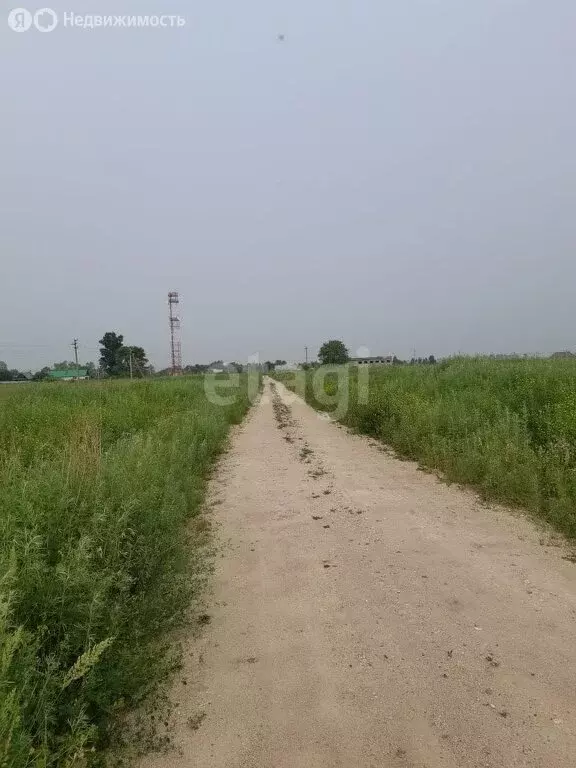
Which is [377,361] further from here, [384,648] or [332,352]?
[384,648]

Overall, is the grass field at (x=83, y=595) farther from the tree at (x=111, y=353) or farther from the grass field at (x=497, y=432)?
the tree at (x=111, y=353)

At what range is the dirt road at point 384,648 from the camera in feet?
6.61

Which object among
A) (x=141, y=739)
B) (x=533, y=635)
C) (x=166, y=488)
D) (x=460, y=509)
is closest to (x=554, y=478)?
(x=460, y=509)

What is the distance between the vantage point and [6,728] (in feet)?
4.99

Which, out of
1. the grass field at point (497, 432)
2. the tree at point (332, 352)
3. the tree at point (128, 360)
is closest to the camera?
the grass field at point (497, 432)

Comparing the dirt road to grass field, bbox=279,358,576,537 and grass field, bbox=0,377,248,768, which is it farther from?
grass field, bbox=279,358,576,537

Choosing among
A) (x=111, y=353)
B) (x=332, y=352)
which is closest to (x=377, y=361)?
(x=332, y=352)

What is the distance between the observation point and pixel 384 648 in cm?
268

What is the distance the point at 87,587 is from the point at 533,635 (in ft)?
8.90

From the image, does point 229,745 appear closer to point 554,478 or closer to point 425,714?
point 425,714

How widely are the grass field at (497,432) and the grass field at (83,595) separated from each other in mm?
3847

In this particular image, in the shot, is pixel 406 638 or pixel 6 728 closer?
pixel 6 728

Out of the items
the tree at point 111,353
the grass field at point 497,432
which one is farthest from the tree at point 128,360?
the grass field at point 497,432

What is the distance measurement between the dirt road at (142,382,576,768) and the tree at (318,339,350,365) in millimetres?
66572
